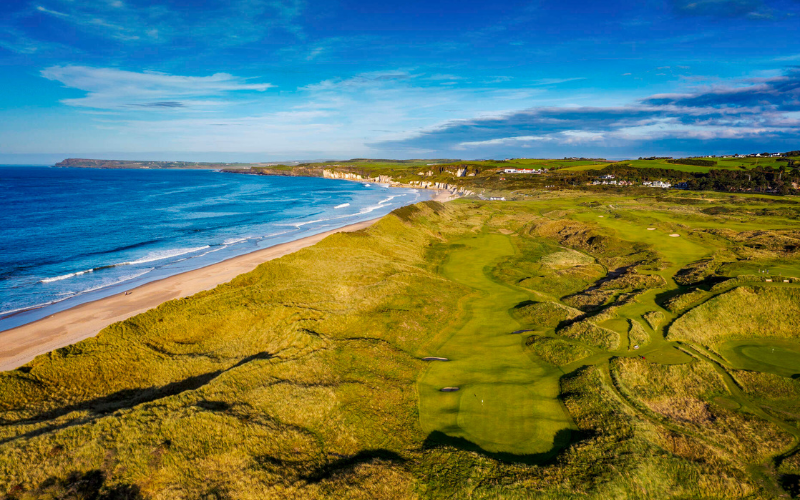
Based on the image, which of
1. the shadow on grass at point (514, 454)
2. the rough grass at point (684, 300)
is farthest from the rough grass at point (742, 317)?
the shadow on grass at point (514, 454)

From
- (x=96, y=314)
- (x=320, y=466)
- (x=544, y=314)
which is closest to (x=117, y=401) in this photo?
(x=320, y=466)

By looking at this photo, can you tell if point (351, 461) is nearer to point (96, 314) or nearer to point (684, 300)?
point (684, 300)

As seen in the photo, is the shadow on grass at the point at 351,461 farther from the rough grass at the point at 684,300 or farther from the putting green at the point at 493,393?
the rough grass at the point at 684,300

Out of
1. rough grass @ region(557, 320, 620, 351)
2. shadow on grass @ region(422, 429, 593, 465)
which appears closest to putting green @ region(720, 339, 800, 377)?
rough grass @ region(557, 320, 620, 351)

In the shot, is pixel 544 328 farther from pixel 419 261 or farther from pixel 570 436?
pixel 419 261

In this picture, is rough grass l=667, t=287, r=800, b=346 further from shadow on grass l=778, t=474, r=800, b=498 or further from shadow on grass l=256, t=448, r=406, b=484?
shadow on grass l=256, t=448, r=406, b=484

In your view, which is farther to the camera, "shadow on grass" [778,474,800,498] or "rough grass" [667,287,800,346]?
"rough grass" [667,287,800,346]
